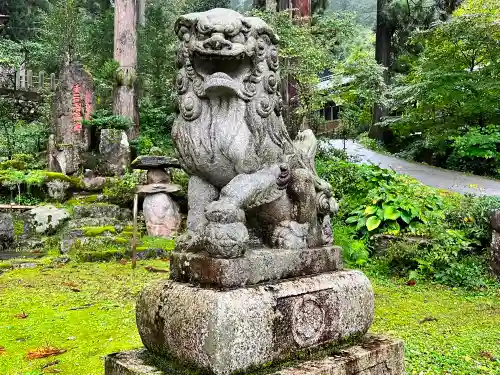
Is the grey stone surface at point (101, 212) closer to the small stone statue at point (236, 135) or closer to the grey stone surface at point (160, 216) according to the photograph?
the grey stone surface at point (160, 216)

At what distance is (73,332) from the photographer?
4320mm

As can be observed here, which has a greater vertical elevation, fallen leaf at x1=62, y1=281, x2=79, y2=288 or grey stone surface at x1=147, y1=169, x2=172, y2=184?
grey stone surface at x1=147, y1=169, x2=172, y2=184

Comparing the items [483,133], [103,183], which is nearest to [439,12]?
[483,133]

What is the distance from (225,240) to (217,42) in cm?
96

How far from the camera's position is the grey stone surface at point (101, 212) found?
32.2ft

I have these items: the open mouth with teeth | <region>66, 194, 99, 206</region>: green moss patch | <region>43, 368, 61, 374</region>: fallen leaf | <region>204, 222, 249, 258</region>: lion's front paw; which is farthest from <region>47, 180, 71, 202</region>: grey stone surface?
<region>204, 222, 249, 258</region>: lion's front paw

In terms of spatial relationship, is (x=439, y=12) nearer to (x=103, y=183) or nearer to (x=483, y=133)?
(x=483, y=133)

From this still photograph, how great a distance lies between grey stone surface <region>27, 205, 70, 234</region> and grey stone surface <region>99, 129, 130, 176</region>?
2.47 m

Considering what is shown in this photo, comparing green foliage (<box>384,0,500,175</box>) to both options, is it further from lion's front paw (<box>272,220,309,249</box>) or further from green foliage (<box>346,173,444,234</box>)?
lion's front paw (<box>272,220,309,249</box>)

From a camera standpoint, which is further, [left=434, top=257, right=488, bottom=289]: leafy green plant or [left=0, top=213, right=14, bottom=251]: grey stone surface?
[left=0, top=213, right=14, bottom=251]: grey stone surface

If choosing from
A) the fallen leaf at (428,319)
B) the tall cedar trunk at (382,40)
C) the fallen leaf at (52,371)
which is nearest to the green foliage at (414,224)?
the fallen leaf at (428,319)

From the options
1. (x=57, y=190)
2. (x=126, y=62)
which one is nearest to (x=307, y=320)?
(x=57, y=190)

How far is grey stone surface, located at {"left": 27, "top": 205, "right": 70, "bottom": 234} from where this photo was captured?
946cm

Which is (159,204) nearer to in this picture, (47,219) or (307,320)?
(47,219)
